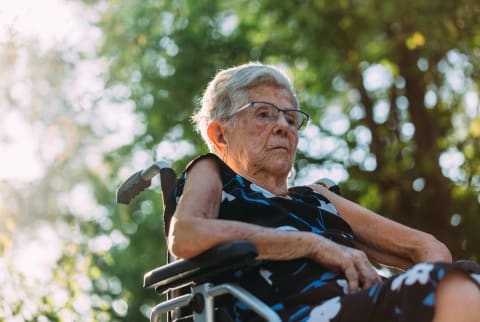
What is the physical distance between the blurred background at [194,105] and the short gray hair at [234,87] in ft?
12.8

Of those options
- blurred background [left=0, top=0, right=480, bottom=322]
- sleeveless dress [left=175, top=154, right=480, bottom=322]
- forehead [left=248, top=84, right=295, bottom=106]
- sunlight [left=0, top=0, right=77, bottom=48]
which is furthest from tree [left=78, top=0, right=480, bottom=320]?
sleeveless dress [left=175, top=154, right=480, bottom=322]

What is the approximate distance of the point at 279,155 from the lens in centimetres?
295

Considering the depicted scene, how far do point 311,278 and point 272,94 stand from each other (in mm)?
753

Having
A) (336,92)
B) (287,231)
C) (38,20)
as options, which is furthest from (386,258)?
(38,20)

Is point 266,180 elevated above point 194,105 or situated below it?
below

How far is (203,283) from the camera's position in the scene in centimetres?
242

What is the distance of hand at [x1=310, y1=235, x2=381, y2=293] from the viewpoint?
2.46m

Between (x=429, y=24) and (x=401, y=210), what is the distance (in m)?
1.81

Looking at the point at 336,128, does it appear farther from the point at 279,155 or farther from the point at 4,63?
the point at 279,155

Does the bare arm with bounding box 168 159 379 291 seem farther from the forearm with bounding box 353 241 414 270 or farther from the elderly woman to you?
the forearm with bounding box 353 241 414 270

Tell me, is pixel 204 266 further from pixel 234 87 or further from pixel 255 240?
pixel 234 87

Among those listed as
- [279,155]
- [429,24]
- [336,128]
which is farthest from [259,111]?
[336,128]

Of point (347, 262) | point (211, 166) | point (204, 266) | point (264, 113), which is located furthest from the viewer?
point (264, 113)

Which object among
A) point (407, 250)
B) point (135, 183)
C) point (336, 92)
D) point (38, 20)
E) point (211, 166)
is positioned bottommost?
point (407, 250)
